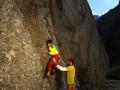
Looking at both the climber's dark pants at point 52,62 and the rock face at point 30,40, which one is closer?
the rock face at point 30,40

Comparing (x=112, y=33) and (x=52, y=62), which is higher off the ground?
(x=112, y=33)

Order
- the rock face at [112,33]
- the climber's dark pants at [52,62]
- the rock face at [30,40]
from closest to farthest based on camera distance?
the rock face at [30,40] < the climber's dark pants at [52,62] < the rock face at [112,33]

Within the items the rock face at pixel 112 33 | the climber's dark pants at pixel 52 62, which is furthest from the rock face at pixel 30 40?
the rock face at pixel 112 33

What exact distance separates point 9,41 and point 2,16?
3.46ft

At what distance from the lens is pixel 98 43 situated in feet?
100

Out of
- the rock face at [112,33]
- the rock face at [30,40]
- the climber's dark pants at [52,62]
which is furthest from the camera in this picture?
the rock face at [112,33]

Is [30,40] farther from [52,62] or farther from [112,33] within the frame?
[112,33]

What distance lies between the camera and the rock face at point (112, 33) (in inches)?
1784

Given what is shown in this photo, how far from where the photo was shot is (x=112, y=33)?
48438 mm

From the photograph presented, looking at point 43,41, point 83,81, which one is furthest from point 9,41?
point 83,81

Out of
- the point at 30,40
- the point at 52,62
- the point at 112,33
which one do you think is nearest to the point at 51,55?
the point at 52,62

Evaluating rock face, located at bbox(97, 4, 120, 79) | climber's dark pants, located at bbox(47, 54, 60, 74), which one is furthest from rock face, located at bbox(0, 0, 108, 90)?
rock face, located at bbox(97, 4, 120, 79)

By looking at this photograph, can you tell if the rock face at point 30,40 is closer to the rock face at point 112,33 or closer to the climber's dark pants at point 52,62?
the climber's dark pants at point 52,62

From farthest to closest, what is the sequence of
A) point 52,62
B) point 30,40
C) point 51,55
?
point 51,55, point 52,62, point 30,40
